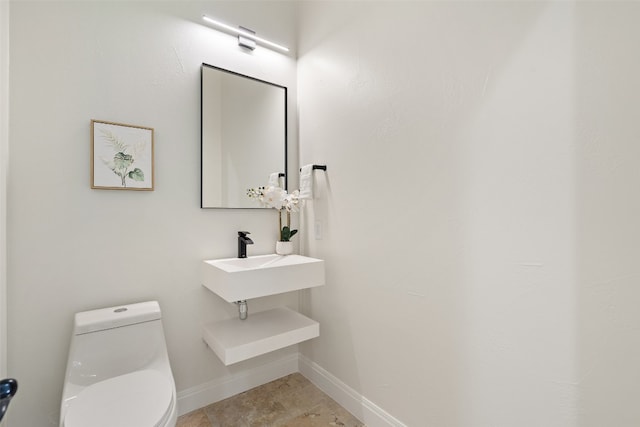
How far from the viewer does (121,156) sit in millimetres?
1644

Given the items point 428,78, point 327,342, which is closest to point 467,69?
point 428,78

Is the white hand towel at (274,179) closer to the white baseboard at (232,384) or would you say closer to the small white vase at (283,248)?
the small white vase at (283,248)

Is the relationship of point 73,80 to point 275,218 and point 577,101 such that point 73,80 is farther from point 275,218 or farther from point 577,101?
point 577,101

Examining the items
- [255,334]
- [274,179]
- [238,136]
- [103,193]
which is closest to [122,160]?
[103,193]

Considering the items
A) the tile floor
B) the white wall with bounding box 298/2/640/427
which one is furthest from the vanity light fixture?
the tile floor

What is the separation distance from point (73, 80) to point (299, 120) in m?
1.36

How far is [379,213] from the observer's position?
1.68 metres

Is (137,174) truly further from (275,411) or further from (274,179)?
(275,411)

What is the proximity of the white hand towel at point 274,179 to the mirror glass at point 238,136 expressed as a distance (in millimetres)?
14

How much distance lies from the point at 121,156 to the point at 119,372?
111 cm

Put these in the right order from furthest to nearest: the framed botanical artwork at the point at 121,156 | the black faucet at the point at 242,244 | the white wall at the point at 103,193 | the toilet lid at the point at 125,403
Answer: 1. the black faucet at the point at 242,244
2. the framed botanical artwork at the point at 121,156
3. the white wall at the point at 103,193
4. the toilet lid at the point at 125,403

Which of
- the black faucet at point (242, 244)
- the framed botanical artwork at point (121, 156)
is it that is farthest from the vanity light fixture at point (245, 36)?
the black faucet at point (242, 244)

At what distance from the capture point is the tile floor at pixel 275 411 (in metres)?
1.76

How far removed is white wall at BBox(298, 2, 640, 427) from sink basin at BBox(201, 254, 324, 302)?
23cm
